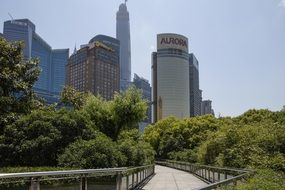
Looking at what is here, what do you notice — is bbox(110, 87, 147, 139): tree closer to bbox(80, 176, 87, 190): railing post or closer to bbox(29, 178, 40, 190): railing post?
bbox(80, 176, 87, 190): railing post

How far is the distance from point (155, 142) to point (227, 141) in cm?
6416

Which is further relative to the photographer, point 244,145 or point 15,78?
point 15,78

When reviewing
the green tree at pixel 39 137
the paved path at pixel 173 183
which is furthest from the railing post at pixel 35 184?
the paved path at pixel 173 183

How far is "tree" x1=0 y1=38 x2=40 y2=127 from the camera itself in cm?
2967

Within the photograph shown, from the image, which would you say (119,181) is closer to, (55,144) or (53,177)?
(53,177)

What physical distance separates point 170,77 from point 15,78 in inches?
6226

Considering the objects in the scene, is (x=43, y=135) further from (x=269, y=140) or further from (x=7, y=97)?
(x=269, y=140)

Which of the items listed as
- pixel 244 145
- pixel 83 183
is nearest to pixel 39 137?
pixel 83 183

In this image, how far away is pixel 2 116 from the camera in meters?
26.6

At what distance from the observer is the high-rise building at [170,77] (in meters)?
188

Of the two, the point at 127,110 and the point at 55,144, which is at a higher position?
the point at 127,110

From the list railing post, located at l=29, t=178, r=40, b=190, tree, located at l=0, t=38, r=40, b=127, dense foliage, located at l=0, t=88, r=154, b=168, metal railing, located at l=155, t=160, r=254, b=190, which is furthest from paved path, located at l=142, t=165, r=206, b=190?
railing post, located at l=29, t=178, r=40, b=190

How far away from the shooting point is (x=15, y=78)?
31.2 metres

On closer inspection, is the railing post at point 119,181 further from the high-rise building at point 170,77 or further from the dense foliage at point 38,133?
the high-rise building at point 170,77
